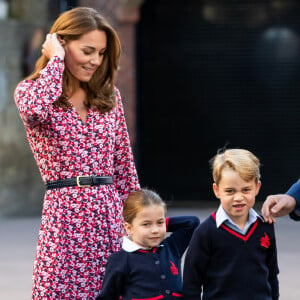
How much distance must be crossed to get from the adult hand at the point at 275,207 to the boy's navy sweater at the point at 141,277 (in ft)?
1.51

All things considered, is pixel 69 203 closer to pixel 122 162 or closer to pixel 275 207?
pixel 122 162

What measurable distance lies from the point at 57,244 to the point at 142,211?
1.27 ft

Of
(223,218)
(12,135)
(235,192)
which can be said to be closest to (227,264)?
(223,218)

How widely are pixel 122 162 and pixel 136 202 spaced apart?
0.25 meters

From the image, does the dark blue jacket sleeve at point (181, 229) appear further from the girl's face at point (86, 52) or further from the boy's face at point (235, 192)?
the girl's face at point (86, 52)

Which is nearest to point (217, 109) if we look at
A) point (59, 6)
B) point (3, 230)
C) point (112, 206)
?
point (59, 6)

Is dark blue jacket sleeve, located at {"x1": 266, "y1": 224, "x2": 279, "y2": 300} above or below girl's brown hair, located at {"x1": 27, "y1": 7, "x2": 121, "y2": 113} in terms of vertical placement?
below

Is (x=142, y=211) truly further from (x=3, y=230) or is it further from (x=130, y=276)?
(x=3, y=230)

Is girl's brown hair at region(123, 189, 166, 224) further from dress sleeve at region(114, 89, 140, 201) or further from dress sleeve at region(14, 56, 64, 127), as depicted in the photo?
dress sleeve at region(14, 56, 64, 127)

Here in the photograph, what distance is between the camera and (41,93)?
391 centimetres

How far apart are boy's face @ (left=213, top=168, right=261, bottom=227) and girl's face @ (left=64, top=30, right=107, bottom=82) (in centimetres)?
71

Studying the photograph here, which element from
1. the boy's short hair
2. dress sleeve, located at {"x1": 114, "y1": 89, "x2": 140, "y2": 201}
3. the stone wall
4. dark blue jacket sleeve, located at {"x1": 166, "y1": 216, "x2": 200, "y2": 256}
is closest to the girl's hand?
dress sleeve, located at {"x1": 114, "y1": 89, "x2": 140, "y2": 201}

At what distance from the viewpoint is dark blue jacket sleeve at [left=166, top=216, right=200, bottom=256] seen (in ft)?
14.2

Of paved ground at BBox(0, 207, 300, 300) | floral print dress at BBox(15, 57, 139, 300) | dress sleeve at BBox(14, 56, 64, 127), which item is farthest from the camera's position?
paved ground at BBox(0, 207, 300, 300)
